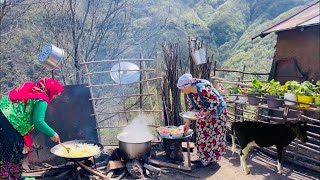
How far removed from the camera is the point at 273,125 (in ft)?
10.7

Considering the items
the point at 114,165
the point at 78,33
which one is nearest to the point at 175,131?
the point at 114,165

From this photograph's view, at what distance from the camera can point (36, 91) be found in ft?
12.7

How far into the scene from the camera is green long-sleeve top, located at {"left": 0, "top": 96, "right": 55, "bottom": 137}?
3.80m

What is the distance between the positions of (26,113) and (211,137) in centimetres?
333

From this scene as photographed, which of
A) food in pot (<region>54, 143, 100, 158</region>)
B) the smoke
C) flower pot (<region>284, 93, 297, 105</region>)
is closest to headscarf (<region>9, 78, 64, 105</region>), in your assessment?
food in pot (<region>54, 143, 100, 158</region>)

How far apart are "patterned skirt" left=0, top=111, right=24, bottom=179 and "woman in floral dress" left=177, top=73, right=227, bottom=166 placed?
262cm

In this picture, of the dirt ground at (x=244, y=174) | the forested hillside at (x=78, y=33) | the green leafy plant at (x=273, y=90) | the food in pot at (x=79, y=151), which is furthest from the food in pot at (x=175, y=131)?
the forested hillside at (x=78, y=33)

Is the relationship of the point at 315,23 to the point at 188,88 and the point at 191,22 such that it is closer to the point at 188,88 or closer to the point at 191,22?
the point at 188,88

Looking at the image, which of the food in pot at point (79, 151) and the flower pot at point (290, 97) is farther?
the food in pot at point (79, 151)

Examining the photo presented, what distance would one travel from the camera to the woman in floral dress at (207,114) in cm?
473

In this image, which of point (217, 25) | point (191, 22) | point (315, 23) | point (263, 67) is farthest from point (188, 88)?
point (191, 22)

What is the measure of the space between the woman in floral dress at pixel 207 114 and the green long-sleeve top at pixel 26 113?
217cm

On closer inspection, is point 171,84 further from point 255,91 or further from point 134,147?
point 255,91

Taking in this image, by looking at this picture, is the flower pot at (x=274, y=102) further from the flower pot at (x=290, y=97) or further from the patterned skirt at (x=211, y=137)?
the patterned skirt at (x=211, y=137)
